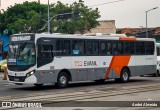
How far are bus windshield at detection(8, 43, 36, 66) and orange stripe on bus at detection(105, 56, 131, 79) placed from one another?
5.72 m

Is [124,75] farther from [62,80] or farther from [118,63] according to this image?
[62,80]

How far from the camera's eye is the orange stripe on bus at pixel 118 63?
81.0ft

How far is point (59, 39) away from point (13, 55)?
2.52m

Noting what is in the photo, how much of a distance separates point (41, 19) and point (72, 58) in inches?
1499

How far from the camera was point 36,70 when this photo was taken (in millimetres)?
20266

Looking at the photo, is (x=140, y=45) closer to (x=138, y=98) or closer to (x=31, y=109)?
(x=138, y=98)

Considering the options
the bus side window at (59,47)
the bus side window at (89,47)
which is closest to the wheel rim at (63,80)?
the bus side window at (59,47)

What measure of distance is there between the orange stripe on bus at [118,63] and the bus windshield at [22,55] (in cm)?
572

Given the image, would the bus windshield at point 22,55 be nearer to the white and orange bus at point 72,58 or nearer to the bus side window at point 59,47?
the white and orange bus at point 72,58

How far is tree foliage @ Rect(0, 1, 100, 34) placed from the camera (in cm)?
6045

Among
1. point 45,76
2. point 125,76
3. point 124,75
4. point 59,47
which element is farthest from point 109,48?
point 45,76

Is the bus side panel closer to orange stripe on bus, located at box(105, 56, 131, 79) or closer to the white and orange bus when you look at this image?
the white and orange bus

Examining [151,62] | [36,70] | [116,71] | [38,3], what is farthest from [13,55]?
[38,3]

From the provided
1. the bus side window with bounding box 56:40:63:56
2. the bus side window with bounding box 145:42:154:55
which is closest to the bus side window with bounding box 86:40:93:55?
the bus side window with bounding box 56:40:63:56
